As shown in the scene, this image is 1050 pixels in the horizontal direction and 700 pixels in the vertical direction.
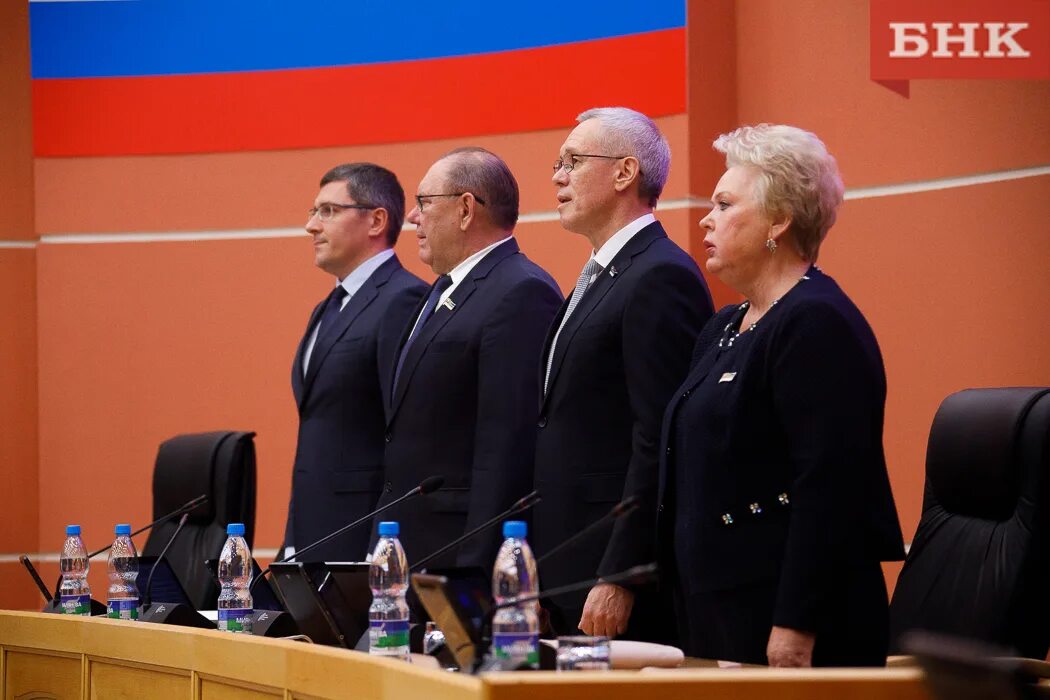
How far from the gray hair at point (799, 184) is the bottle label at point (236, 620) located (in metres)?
1.26

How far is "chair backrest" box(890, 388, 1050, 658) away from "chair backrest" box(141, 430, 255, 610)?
2.16 meters

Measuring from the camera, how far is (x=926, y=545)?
2686 mm

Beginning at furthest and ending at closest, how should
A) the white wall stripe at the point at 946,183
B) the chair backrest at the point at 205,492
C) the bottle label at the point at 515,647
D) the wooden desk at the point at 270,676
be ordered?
the chair backrest at the point at 205,492, the white wall stripe at the point at 946,183, the bottle label at the point at 515,647, the wooden desk at the point at 270,676

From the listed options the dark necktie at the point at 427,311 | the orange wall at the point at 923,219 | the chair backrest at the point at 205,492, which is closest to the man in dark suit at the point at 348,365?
the dark necktie at the point at 427,311

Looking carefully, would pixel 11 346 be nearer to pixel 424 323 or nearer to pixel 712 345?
pixel 424 323

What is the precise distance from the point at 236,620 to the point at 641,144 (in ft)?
4.39

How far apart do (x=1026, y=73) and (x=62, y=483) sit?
3.96 m

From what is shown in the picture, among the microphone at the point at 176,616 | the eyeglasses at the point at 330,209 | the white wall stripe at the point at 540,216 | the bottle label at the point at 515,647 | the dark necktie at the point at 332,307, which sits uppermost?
the white wall stripe at the point at 540,216

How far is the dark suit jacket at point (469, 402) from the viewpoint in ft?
10.7

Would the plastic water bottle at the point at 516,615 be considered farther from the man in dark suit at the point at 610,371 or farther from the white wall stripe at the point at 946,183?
the white wall stripe at the point at 946,183

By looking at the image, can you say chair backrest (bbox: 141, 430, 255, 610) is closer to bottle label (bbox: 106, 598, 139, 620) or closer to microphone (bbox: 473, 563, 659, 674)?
bottle label (bbox: 106, 598, 139, 620)

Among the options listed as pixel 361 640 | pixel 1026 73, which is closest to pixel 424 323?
pixel 361 640

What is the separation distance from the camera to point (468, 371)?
11.4ft

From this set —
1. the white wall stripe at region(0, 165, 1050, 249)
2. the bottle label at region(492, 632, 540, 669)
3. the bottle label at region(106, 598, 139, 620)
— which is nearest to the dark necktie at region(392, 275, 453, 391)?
the bottle label at region(106, 598, 139, 620)
